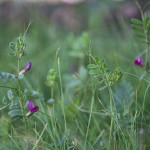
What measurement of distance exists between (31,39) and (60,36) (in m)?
0.29

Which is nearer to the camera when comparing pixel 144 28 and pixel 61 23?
pixel 144 28

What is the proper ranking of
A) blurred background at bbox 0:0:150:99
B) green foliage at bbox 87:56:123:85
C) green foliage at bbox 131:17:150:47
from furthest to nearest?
blurred background at bbox 0:0:150:99 < green foliage at bbox 131:17:150:47 < green foliage at bbox 87:56:123:85

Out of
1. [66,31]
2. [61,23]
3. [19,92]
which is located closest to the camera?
[19,92]

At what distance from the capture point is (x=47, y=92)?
71.8 inches

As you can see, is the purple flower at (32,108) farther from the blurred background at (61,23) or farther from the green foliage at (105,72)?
the blurred background at (61,23)

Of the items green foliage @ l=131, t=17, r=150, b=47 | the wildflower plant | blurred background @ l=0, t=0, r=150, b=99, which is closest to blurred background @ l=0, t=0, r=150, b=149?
blurred background @ l=0, t=0, r=150, b=99

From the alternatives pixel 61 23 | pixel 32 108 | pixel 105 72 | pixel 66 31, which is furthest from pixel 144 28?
pixel 61 23

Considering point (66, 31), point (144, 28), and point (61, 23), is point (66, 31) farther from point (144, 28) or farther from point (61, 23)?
point (144, 28)

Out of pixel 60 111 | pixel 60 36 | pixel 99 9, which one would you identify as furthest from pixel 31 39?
pixel 60 111

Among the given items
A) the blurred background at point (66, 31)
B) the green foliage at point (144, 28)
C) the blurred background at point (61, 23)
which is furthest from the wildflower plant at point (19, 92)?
the blurred background at point (61, 23)

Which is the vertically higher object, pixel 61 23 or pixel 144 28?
pixel 144 28

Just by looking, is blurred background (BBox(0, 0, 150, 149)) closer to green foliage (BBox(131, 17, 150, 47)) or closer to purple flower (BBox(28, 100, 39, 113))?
green foliage (BBox(131, 17, 150, 47))

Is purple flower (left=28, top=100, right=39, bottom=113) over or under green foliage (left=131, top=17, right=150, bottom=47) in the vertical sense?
under

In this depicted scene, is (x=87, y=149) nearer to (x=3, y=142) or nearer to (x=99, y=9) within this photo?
(x=3, y=142)
